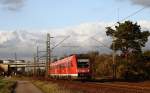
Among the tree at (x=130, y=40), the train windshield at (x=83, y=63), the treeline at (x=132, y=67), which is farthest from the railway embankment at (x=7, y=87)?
the tree at (x=130, y=40)

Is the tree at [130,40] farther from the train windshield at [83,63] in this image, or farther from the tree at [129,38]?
the train windshield at [83,63]

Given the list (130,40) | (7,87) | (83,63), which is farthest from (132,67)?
(7,87)

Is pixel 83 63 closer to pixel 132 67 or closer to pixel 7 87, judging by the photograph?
pixel 7 87

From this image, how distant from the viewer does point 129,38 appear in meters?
74.1

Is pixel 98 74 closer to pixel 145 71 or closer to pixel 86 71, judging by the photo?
pixel 145 71

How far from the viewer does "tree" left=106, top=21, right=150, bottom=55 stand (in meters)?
73.4

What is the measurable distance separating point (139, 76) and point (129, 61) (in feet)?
10.3

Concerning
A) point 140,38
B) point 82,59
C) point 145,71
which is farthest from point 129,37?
point 82,59

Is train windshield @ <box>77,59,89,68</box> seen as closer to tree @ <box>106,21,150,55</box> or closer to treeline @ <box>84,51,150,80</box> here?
treeline @ <box>84,51,150,80</box>

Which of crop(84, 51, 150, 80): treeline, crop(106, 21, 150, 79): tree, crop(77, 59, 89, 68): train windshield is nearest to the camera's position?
crop(77, 59, 89, 68): train windshield

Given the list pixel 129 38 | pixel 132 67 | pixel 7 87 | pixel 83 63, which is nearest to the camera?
pixel 7 87

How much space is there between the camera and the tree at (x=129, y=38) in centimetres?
7338

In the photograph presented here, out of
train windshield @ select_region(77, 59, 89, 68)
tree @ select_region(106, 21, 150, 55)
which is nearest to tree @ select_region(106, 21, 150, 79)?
tree @ select_region(106, 21, 150, 55)

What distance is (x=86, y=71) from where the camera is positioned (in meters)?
55.6
